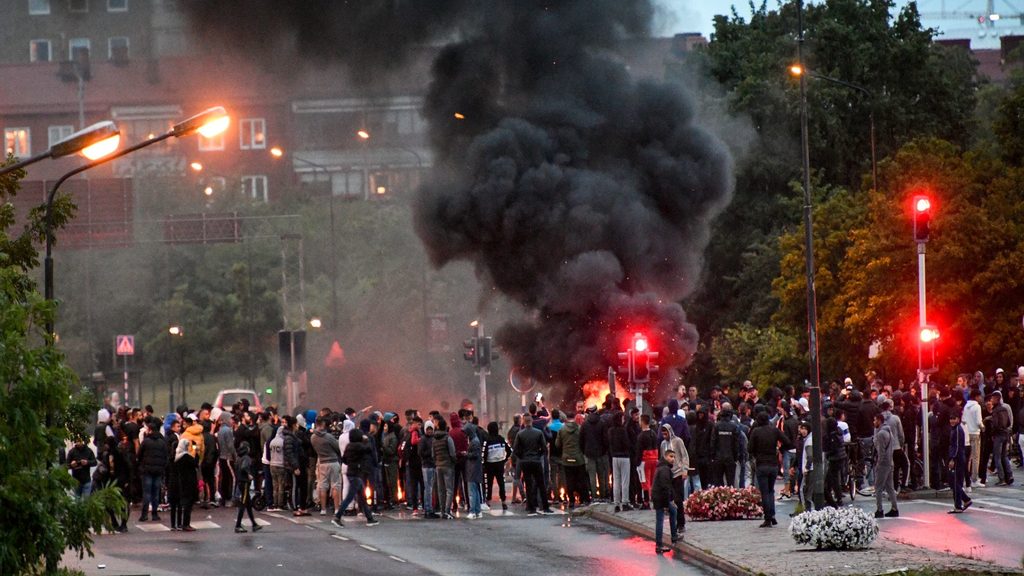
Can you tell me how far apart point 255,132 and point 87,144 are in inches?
2888

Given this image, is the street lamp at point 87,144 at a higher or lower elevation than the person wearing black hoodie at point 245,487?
higher

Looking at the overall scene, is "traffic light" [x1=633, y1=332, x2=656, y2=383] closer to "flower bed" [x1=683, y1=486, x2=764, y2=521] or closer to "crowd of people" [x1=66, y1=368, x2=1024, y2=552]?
"crowd of people" [x1=66, y1=368, x2=1024, y2=552]

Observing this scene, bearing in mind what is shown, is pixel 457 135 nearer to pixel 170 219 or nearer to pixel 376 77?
pixel 376 77

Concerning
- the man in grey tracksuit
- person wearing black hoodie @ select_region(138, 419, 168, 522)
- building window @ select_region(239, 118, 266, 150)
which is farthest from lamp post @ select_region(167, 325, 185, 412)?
the man in grey tracksuit

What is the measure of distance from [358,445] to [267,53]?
27211mm

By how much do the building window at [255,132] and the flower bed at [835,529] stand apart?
69.9 metres

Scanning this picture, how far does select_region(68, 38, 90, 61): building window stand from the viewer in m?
75.2

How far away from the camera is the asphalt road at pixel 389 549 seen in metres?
18.9

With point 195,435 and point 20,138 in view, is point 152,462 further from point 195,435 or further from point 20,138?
point 20,138

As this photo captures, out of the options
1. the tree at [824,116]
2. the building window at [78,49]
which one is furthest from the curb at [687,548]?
the building window at [78,49]

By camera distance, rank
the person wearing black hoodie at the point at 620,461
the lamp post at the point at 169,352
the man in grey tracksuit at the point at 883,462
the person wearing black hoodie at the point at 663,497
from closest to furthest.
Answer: the person wearing black hoodie at the point at 663,497, the man in grey tracksuit at the point at 883,462, the person wearing black hoodie at the point at 620,461, the lamp post at the point at 169,352

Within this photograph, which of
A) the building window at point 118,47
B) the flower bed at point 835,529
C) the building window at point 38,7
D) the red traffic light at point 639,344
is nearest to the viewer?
the flower bed at point 835,529

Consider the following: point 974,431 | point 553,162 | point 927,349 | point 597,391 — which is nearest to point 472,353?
point 597,391

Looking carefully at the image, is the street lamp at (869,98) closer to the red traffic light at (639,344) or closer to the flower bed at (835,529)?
the red traffic light at (639,344)
